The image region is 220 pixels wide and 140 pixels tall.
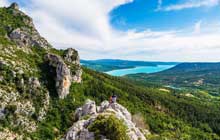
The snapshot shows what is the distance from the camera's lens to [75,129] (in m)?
44.0

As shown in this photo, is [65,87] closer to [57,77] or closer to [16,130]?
[57,77]

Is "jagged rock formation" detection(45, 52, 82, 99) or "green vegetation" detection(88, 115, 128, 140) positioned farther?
"jagged rock formation" detection(45, 52, 82, 99)

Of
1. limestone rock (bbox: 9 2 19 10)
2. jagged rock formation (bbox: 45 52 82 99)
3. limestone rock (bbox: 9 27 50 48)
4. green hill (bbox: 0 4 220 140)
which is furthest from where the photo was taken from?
limestone rock (bbox: 9 2 19 10)

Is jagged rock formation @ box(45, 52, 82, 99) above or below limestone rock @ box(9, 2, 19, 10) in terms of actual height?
below

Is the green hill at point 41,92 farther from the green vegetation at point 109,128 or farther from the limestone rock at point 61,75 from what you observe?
the green vegetation at point 109,128

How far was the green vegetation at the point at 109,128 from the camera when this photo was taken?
40.5 meters

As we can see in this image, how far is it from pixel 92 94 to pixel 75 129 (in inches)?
4946

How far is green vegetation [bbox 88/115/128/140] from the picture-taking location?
40500 millimetres

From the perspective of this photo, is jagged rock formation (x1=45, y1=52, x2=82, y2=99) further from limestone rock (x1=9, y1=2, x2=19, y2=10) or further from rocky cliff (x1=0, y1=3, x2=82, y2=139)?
limestone rock (x1=9, y1=2, x2=19, y2=10)

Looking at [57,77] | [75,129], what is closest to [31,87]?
[57,77]

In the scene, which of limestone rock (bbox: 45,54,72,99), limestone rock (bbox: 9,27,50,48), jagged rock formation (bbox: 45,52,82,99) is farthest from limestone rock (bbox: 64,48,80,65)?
limestone rock (bbox: 45,54,72,99)

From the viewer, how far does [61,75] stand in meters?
151

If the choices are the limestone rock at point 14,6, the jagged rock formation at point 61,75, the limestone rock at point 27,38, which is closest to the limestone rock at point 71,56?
the limestone rock at point 27,38

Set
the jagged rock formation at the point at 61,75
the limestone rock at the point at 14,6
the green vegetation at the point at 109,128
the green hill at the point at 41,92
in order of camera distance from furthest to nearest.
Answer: the limestone rock at the point at 14,6
the jagged rock formation at the point at 61,75
the green hill at the point at 41,92
the green vegetation at the point at 109,128
